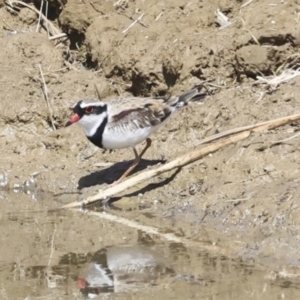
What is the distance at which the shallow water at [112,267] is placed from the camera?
6.21 meters

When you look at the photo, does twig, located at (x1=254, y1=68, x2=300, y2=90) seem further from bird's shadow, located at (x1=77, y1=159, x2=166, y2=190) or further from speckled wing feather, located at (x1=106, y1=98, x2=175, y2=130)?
bird's shadow, located at (x1=77, y1=159, x2=166, y2=190)

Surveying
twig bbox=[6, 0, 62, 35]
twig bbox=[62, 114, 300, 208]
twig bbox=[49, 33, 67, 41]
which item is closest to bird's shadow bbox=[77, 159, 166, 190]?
twig bbox=[62, 114, 300, 208]

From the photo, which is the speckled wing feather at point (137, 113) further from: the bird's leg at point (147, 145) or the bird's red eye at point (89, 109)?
the bird's leg at point (147, 145)

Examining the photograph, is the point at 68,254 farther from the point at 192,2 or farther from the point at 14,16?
the point at 14,16

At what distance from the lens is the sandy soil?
26.3 feet

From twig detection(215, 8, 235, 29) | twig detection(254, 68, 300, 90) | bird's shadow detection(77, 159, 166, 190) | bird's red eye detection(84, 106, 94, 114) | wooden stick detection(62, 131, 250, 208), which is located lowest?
bird's shadow detection(77, 159, 166, 190)

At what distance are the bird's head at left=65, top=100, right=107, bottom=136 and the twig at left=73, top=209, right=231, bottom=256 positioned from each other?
0.87 metres

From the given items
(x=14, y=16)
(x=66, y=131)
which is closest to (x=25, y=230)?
(x=66, y=131)

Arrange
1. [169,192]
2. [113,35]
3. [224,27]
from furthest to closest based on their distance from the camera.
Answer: [113,35] → [224,27] → [169,192]

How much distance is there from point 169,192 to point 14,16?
15.3 ft

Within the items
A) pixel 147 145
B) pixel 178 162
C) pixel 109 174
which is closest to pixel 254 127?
pixel 178 162

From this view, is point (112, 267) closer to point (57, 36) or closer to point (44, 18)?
point (57, 36)

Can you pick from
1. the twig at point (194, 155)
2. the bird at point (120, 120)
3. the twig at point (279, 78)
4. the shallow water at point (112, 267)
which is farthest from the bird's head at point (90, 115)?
the twig at point (279, 78)

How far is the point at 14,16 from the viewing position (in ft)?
40.6
